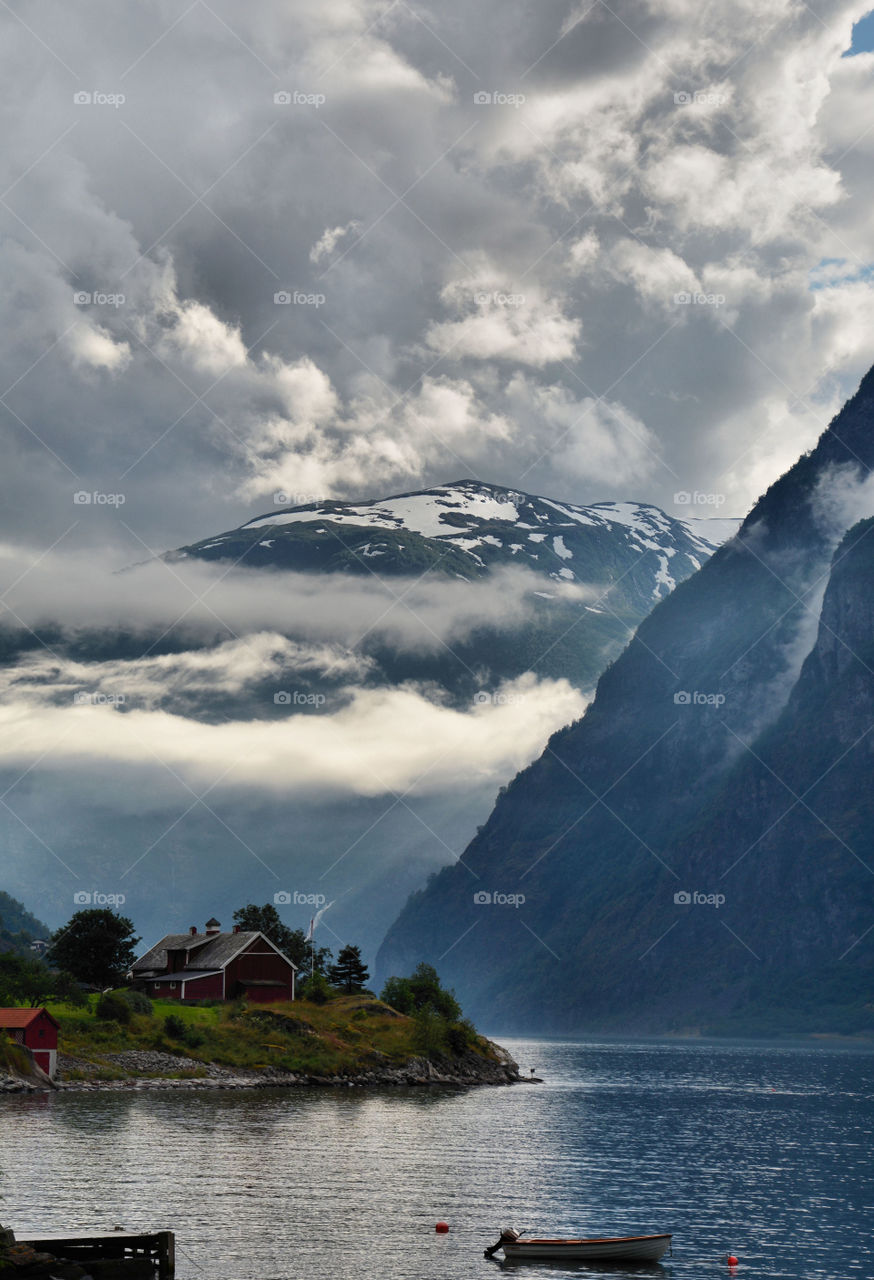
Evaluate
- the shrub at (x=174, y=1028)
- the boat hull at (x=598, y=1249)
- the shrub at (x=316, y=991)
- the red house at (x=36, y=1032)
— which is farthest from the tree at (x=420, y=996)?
the boat hull at (x=598, y=1249)

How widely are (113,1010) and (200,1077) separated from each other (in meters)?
12.1

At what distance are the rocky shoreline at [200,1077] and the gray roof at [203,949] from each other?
19378 millimetres

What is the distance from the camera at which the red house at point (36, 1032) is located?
10994 centimetres

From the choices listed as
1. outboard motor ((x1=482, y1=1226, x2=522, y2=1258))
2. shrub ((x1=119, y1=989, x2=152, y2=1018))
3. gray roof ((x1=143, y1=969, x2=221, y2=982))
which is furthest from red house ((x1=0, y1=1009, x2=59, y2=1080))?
outboard motor ((x1=482, y1=1226, x2=522, y2=1258))

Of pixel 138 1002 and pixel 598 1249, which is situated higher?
pixel 138 1002

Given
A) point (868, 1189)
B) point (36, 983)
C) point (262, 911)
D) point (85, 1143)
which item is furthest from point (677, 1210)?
point (262, 911)

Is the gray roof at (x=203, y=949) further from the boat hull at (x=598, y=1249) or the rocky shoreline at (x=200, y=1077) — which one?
the boat hull at (x=598, y=1249)

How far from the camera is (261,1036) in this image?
13575cm

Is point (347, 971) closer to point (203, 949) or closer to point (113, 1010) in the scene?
point (203, 949)

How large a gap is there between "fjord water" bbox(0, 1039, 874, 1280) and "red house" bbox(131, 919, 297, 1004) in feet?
85.9

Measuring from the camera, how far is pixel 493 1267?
52.2m

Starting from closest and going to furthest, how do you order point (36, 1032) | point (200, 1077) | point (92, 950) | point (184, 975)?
point (36, 1032)
point (200, 1077)
point (92, 950)
point (184, 975)

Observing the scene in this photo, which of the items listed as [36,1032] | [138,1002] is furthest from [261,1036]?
[36,1032]

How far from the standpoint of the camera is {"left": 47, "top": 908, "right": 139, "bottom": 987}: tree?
Answer: 14412 centimetres
